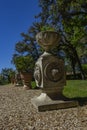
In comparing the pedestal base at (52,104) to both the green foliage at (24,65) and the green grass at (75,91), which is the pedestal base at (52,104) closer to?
the green grass at (75,91)

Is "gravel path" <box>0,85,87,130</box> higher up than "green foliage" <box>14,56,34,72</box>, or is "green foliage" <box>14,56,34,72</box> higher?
"green foliage" <box>14,56,34,72</box>

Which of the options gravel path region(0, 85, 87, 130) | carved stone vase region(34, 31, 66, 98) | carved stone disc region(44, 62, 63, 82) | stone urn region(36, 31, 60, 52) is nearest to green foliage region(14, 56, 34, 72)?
stone urn region(36, 31, 60, 52)

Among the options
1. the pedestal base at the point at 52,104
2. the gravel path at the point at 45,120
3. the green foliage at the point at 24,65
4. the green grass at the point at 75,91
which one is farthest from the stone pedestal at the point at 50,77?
the green foliage at the point at 24,65

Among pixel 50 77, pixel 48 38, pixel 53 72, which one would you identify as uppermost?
pixel 48 38

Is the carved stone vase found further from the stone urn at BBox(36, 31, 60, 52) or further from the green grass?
the green grass

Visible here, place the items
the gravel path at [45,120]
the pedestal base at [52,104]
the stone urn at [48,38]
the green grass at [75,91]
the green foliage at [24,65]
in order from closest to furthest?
1. the gravel path at [45,120]
2. the pedestal base at [52,104]
3. the stone urn at [48,38]
4. the green grass at [75,91]
5. the green foliage at [24,65]

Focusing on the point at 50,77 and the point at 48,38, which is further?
the point at 48,38

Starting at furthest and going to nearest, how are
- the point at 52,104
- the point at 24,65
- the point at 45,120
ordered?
the point at 24,65, the point at 52,104, the point at 45,120

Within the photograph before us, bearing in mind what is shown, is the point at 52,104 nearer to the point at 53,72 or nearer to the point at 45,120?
the point at 53,72

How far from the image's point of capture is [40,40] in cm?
620

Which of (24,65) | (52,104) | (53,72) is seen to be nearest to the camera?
(52,104)

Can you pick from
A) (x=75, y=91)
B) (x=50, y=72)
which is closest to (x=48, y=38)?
(x=50, y=72)

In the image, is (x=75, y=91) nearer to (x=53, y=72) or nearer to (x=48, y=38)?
(x=53, y=72)

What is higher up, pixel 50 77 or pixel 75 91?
pixel 50 77
